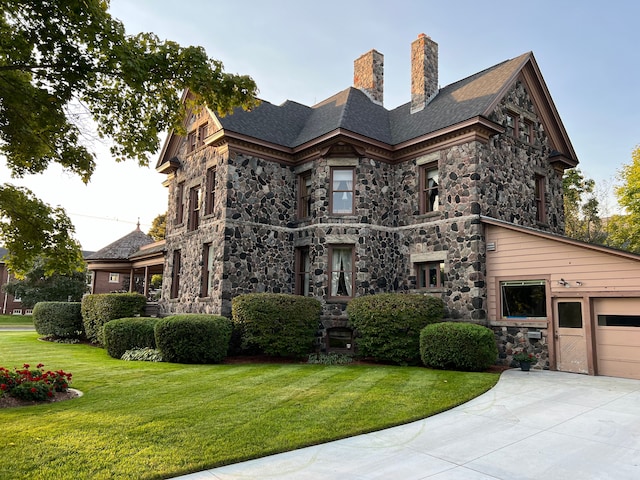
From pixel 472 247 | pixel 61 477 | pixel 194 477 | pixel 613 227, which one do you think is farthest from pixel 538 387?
pixel 613 227

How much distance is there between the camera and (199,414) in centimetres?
711

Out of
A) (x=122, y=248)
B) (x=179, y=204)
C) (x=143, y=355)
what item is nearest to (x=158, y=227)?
(x=122, y=248)

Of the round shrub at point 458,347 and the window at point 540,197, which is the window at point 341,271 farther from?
the window at point 540,197

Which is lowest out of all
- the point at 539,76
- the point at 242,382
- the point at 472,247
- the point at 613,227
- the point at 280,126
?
the point at 242,382

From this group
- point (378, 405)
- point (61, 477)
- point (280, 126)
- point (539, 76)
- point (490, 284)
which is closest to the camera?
point (61, 477)

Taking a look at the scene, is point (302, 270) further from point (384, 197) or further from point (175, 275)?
point (175, 275)

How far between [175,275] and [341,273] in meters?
7.80

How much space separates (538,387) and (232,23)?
1050 centimetres

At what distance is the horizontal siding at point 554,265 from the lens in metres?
11.3

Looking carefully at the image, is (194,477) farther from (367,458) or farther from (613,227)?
(613,227)

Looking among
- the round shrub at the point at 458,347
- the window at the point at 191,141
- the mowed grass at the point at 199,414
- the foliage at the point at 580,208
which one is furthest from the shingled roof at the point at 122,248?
the foliage at the point at 580,208

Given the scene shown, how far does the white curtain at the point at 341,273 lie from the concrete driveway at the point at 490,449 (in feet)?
25.7

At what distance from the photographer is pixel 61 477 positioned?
4.61 m

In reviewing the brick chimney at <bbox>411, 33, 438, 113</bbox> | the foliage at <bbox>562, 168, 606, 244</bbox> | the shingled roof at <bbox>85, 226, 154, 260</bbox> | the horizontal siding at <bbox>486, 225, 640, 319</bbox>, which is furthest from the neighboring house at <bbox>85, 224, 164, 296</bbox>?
the foliage at <bbox>562, 168, 606, 244</bbox>
